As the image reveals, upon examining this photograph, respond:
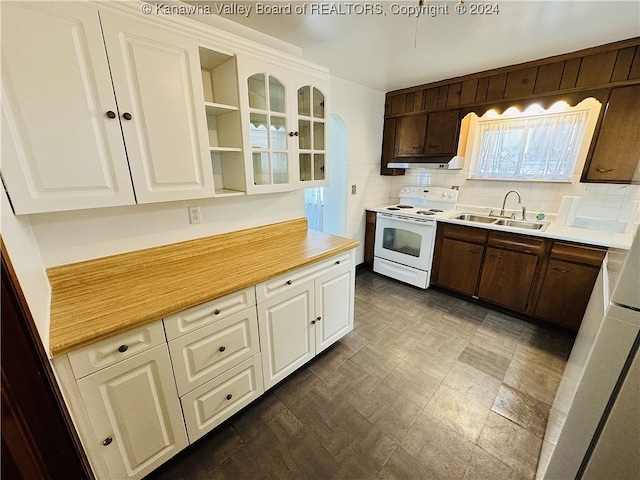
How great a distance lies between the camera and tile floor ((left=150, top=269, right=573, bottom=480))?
1.30 meters

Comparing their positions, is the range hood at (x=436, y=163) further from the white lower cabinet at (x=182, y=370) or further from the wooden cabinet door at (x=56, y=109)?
the wooden cabinet door at (x=56, y=109)

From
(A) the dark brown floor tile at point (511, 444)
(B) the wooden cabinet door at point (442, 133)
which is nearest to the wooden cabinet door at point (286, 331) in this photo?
(A) the dark brown floor tile at point (511, 444)

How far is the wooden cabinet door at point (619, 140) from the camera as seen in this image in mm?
1939

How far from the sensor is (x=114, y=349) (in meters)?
0.99

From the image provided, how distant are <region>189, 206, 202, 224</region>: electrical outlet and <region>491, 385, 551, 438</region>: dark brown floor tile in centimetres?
223

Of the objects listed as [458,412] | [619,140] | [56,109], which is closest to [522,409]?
[458,412]

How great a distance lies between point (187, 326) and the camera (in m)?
1.17

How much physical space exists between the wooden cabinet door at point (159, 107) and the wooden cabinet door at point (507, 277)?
8.83 ft

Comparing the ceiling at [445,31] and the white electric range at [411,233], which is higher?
the ceiling at [445,31]

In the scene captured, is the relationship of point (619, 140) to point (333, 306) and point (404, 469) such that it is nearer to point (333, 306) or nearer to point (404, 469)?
point (333, 306)

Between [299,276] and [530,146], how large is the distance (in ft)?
9.19

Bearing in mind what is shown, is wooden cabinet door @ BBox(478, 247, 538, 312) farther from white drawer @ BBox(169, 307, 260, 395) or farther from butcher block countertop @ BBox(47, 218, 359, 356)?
white drawer @ BBox(169, 307, 260, 395)

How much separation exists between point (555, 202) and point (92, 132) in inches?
143

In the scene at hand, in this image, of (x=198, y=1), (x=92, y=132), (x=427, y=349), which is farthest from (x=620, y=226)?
(x=92, y=132)
